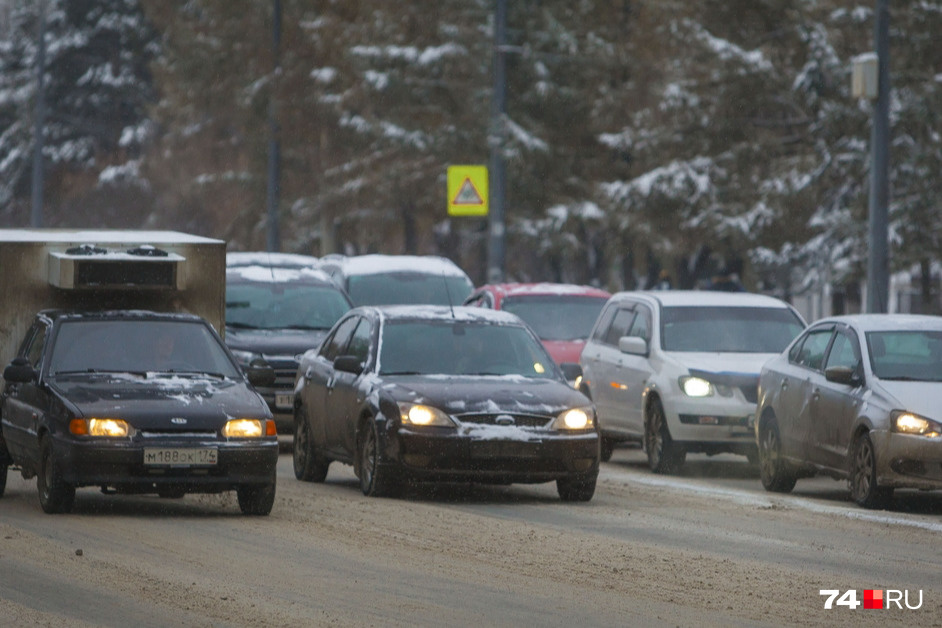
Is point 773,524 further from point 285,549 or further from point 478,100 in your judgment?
point 478,100

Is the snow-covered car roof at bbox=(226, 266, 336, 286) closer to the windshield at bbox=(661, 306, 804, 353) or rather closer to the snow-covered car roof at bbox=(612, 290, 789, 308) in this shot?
the snow-covered car roof at bbox=(612, 290, 789, 308)

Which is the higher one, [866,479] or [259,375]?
[259,375]

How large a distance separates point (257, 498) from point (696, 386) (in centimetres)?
576

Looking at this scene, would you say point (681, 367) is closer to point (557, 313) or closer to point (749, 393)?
point (749, 393)

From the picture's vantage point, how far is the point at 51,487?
13.9m

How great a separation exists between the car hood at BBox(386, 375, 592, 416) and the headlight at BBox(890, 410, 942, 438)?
7.34 ft

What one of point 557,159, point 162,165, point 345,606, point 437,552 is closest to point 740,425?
point 437,552

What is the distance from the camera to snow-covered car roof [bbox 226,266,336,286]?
904 inches

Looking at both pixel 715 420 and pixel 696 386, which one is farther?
pixel 696 386

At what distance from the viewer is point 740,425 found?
738 inches

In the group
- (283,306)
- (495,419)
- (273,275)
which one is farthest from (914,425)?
(273,275)

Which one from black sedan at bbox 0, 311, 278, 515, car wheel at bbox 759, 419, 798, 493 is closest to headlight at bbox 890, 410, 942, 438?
car wheel at bbox 759, 419, 798, 493

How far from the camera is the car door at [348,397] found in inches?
639

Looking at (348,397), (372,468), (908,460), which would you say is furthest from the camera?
(348,397)
